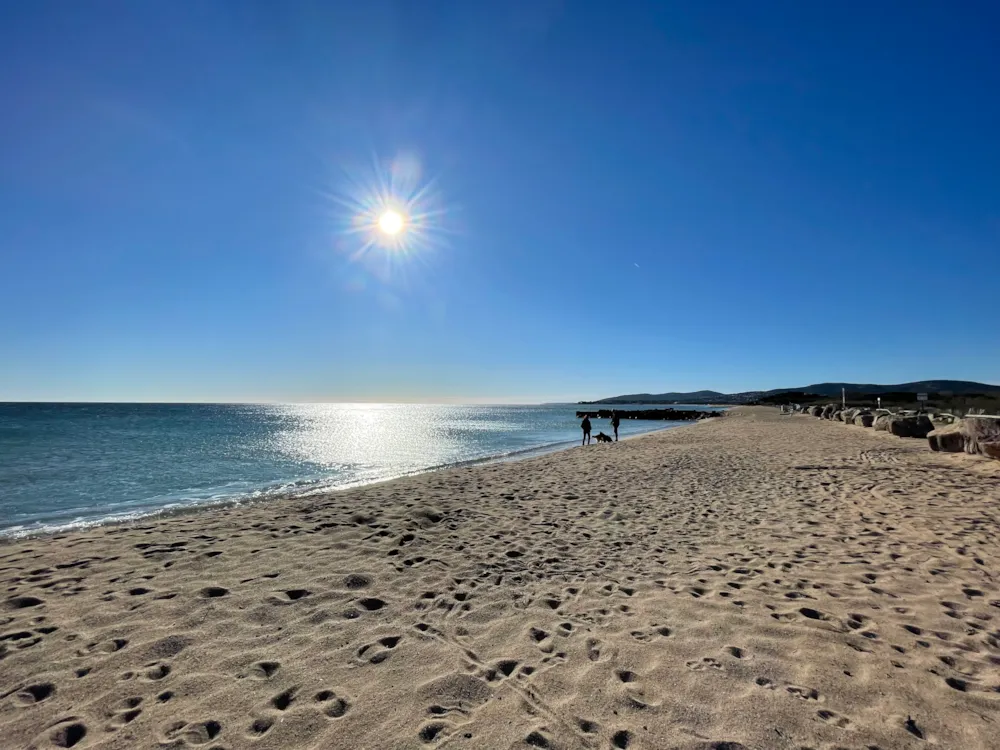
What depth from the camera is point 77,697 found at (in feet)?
11.8

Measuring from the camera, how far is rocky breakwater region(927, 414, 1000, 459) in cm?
1281

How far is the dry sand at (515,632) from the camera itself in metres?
3.22

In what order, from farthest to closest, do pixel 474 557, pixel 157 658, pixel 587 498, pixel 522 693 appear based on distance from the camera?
1. pixel 587 498
2. pixel 474 557
3. pixel 157 658
4. pixel 522 693

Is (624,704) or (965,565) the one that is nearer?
(624,704)

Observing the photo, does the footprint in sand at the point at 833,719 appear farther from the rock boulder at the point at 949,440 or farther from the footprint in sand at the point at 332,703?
the rock boulder at the point at 949,440

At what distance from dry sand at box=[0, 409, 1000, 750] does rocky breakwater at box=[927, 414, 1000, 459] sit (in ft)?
18.4

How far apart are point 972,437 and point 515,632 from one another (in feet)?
55.9

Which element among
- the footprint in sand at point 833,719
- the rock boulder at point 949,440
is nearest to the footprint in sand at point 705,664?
the footprint in sand at point 833,719

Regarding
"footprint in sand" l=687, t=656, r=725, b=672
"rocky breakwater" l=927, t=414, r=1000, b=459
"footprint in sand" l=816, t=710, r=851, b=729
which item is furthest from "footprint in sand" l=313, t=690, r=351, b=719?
"rocky breakwater" l=927, t=414, r=1000, b=459

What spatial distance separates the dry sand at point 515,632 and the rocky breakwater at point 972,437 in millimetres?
5614

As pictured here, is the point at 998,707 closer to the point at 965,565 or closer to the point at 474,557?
the point at 965,565

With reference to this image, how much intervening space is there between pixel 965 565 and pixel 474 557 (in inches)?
259

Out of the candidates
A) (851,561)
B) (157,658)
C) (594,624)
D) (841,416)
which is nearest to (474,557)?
(594,624)

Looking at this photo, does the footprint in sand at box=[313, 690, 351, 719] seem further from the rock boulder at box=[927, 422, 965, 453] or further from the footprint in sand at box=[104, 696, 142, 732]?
the rock boulder at box=[927, 422, 965, 453]
